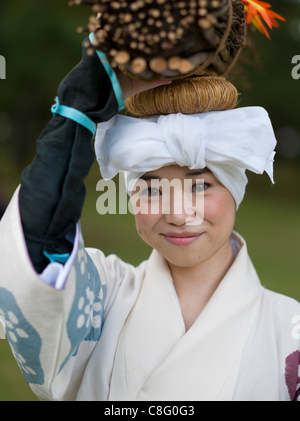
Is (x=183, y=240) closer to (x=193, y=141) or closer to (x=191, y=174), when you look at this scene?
(x=191, y=174)

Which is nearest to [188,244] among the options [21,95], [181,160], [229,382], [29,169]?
[181,160]

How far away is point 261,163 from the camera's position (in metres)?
1.34

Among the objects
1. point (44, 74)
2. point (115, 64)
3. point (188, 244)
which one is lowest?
point (188, 244)

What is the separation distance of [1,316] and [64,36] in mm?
5209

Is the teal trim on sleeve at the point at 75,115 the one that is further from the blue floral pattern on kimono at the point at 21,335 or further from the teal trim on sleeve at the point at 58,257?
the blue floral pattern on kimono at the point at 21,335

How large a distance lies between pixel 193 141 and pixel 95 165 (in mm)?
7461

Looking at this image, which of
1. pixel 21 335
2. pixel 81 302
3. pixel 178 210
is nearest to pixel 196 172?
pixel 178 210

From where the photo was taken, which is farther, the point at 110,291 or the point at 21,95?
the point at 21,95

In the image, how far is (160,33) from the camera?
991 millimetres

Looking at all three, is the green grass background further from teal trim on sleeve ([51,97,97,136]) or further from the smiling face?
teal trim on sleeve ([51,97,97,136])

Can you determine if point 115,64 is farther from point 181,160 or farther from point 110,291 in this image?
point 110,291

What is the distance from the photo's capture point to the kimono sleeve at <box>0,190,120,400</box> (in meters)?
1.10

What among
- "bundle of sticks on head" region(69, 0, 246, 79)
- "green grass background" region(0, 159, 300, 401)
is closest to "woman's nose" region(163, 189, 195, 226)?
"bundle of sticks on head" region(69, 0, 246, 79)

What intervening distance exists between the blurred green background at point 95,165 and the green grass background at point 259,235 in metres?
0.01
